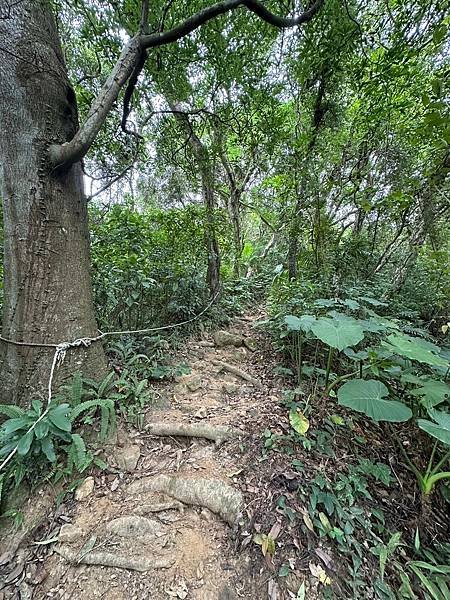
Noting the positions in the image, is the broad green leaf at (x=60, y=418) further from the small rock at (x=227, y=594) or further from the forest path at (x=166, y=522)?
the small rock at (x=227, y=594)

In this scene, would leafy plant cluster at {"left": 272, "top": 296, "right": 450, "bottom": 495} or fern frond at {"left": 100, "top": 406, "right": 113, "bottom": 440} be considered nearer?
leafy plant cluster at {"left": 272, "top": 296, "right": 450, "bottom": 495}

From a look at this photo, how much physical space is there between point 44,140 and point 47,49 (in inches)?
26.8

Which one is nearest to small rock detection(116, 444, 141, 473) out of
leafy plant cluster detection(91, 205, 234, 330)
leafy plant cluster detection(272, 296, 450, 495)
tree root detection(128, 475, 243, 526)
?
tree root detection(128, 475, 243, 526)

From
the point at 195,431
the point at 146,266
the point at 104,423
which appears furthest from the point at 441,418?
the point at 146,266

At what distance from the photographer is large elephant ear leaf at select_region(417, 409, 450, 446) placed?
1271 mm

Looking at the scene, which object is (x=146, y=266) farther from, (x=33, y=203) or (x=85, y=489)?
(x=85, y=489)

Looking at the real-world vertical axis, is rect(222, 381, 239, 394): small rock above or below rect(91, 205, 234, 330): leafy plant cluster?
below

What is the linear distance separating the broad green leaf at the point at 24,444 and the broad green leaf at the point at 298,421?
1.52 metres

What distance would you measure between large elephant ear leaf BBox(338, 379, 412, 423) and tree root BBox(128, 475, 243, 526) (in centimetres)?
80

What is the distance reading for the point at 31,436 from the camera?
1412mm

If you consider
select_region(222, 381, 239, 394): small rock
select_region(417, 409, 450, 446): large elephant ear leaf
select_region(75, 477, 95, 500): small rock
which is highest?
select_region(417, 409, 450, 446): large elephant ear leaf

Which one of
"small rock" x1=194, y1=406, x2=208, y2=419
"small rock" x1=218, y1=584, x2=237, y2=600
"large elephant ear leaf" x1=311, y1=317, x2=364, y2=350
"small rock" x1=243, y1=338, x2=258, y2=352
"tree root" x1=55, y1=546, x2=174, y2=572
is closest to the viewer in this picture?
"small rock" x1=218, y1=584, x2=237, y2=600

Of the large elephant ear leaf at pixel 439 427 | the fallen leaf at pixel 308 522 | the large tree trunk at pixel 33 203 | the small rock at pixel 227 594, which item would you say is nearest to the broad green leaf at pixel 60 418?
the large tree trunk at pixel 33 203

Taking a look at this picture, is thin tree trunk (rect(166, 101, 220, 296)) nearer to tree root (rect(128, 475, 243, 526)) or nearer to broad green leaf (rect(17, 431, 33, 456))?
tree root (rect(128, 475, 243, 526))
